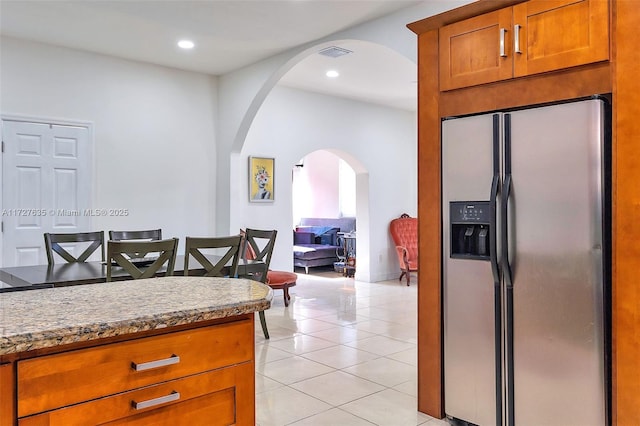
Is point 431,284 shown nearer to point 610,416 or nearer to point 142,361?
point 610,416

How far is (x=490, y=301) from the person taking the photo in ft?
8.32

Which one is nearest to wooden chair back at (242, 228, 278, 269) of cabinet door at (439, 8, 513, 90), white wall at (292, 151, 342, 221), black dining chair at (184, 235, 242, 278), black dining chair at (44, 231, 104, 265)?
black dining chair at (184, 235, 242, 278)

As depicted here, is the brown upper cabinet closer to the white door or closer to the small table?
the white door

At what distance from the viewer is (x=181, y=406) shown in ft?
4.58

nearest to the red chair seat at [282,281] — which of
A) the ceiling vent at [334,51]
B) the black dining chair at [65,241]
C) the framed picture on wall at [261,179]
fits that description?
the framed picture on wall at [261,179]

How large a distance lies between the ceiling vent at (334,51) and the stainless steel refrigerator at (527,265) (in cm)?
272

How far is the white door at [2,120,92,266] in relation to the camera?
4.74 meters

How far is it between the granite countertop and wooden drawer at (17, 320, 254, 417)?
5cm

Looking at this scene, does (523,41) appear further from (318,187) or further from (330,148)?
(318,187)

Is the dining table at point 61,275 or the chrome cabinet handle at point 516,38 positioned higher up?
the chrome cabinet handle at point 516,38

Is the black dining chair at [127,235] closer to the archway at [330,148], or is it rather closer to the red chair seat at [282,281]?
the archway at [330,148]

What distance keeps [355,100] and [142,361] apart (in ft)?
23.0

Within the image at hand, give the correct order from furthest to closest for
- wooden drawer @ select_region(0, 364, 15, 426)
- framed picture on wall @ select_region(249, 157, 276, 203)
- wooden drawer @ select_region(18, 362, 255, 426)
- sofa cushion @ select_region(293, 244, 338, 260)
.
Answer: sofa cushion @ select_region(293, 244, 338, 260)
framed picture on wall @ select_region(249, 157, 276, 203)
wooden drawer @ select_region(18, 362, 255, 426)
wooden drawer @ select_region(0, 364, 15, 426)

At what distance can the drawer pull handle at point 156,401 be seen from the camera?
129 cm
